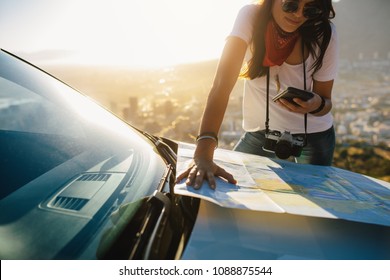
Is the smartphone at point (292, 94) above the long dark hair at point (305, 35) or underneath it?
underneath

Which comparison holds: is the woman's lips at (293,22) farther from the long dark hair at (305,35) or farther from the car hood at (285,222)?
the car hood at (285,222)

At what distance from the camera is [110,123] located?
132 centimetres

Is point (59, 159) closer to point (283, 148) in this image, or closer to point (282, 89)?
point (283, 148)

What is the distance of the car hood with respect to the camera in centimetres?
81

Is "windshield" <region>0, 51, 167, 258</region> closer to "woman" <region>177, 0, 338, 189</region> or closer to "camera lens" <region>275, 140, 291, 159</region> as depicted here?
"woman" <region>177, 0, 338, 189</region>

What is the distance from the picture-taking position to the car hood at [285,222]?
811mm

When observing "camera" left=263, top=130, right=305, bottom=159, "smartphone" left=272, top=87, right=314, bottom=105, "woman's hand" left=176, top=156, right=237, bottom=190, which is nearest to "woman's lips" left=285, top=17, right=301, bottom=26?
"smartphone" left=272, top=87, right=314, bottom=105

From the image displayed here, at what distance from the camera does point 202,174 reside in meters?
1.00

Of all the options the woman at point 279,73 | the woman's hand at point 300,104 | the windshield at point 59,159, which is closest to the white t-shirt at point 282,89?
the woman at point 279,73

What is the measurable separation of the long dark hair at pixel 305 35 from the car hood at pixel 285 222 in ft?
2.19

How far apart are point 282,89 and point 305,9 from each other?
0.39 metres

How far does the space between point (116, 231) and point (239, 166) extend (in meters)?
0.63

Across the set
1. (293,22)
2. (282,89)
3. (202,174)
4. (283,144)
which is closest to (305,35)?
(293,22)
